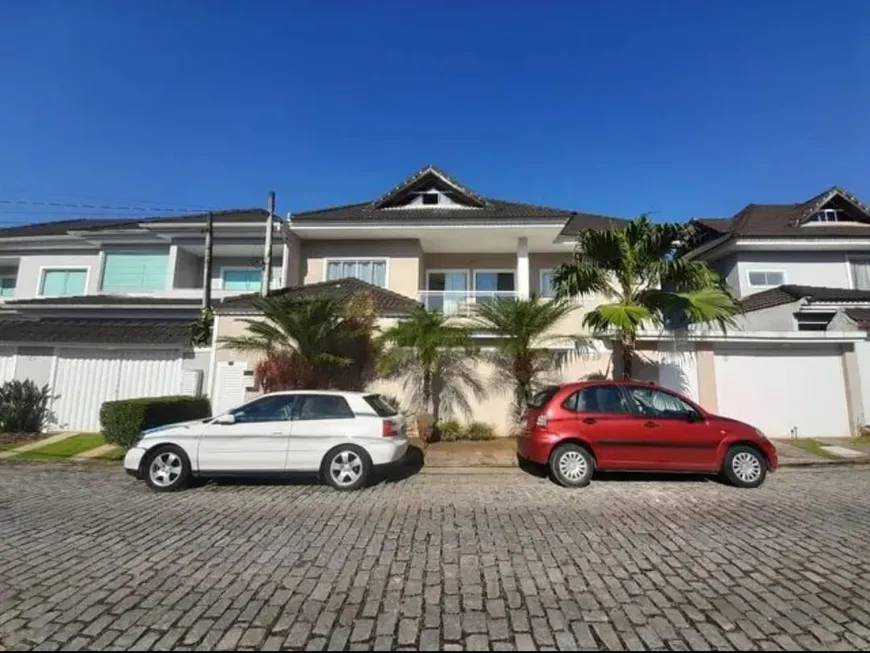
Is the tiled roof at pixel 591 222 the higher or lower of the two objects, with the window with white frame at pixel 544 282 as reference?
higher

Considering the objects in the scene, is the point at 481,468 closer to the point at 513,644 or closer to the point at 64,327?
the point at 513,644

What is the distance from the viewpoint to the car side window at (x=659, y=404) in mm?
7793

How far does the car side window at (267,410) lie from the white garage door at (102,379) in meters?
6.71

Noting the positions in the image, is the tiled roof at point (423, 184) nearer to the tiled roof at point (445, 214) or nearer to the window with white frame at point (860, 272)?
the tiled roof at point (445, 214)

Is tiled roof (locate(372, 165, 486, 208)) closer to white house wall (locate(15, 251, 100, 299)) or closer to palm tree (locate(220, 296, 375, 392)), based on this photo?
palm tree (locate(220, 296, 375, 392))

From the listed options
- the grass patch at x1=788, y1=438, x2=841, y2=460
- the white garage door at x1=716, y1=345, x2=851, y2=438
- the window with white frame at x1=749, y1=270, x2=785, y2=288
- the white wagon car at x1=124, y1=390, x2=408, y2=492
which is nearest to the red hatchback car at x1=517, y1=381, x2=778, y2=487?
the white wagon car at x1=124, y1=390, x2=408, y2=492

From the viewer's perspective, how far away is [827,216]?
19.6 m

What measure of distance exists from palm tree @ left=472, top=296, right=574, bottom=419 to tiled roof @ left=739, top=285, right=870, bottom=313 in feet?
29.4

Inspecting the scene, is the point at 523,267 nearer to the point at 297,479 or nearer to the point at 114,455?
the point at 297,479

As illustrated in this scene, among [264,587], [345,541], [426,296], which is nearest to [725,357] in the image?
[426,296]

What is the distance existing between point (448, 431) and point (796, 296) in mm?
13361

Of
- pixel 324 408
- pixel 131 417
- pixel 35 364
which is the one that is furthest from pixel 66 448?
pixel 324 408

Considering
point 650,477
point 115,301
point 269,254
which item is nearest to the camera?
point 650,477

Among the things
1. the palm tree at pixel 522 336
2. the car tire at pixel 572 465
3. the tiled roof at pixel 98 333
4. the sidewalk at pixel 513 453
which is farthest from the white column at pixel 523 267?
the tiled roof at pixel 98 333
